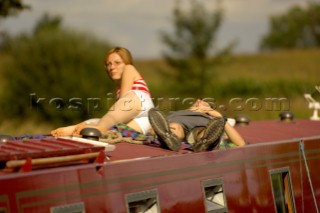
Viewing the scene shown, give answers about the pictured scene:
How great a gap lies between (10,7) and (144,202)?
8759mm

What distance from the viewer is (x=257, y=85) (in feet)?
116

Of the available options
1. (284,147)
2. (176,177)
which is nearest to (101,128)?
(176,177)

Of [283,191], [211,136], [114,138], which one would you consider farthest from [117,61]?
[283,191]

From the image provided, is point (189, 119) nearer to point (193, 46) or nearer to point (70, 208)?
point (70, 208)

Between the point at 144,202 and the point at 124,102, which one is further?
the point at 124,102

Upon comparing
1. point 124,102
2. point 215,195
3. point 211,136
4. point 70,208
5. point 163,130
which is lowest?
point 215,195

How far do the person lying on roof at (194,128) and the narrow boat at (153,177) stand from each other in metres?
0.11

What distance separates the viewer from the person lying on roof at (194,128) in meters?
6.65

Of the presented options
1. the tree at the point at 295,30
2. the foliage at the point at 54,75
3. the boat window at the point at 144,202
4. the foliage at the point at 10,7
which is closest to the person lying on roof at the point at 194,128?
the boat window at the point at 144,202

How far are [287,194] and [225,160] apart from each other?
119 centimetres

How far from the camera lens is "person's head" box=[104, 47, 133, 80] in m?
8.17

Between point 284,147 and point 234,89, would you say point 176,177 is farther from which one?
point 234,89

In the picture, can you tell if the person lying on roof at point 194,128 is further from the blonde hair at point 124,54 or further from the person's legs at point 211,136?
the blonde hair at point 124,54

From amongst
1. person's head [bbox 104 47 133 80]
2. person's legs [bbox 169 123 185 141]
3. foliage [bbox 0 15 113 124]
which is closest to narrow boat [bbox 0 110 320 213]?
person's legs [bbox 169 123 185 141]
